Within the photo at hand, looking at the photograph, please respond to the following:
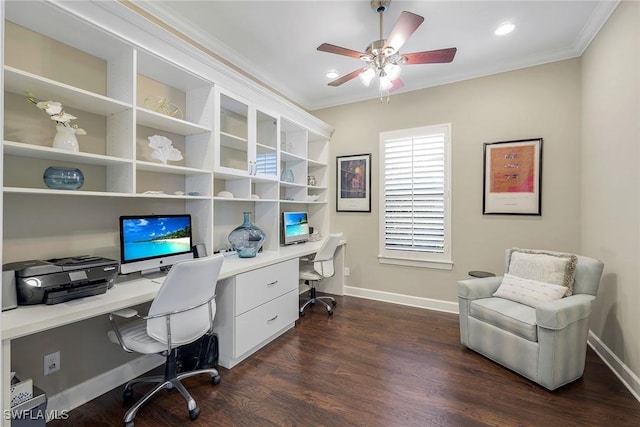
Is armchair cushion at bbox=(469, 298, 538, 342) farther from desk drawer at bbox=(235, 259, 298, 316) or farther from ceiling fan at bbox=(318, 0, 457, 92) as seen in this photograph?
ceiling fan at bbox=(318, 0, 457, 92)

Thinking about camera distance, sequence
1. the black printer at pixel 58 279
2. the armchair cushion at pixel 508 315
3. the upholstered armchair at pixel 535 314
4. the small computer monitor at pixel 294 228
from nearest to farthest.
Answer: the black printer at pixel 58 279, the upholstered armchair at pixel 535 314, the armchair cushion at pixel 508 315, the small computer monitor at pixel 294 228

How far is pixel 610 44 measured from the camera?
7.70 feet

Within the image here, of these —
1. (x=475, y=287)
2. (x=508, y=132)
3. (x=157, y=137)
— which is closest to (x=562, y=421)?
(x=475, y=287)

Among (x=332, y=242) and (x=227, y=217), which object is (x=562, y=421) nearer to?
(x=332, y=242)

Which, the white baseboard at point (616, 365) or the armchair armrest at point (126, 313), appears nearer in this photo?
the armchair armrest at point (126, 313)

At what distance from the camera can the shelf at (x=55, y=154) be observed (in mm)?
1511

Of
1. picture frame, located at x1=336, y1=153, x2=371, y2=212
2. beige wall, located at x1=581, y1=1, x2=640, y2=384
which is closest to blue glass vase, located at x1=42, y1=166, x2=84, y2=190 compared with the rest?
picture frame, located at x1=336, y1=153, x2=371, y2=212

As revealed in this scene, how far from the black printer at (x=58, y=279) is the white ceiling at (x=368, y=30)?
1.97 meters

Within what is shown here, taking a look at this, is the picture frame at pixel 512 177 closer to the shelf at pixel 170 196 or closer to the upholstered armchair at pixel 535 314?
the upholstered armchair at pixel 535 314

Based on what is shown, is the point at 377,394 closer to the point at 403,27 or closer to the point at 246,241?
the point at 246,241

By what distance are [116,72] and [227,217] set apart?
153cm

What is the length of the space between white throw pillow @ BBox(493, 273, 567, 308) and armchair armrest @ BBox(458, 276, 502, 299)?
5 cm

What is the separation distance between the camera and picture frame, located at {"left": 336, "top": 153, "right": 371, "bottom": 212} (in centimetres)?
406

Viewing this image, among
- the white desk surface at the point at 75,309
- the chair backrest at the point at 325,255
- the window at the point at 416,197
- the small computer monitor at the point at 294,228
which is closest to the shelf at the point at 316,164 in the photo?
the small computer monitor at the point at 294,228
